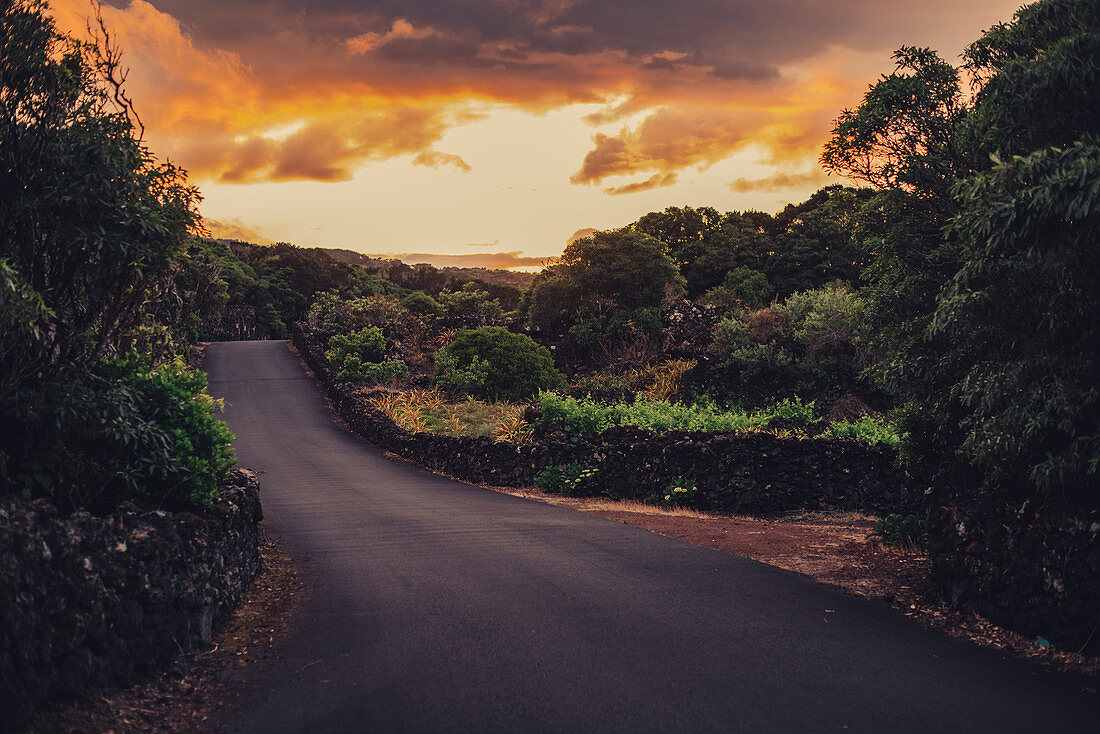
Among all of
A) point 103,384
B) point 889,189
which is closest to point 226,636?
point 103,384

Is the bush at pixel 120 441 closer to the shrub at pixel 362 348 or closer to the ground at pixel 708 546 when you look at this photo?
the ground at pixel 708 546

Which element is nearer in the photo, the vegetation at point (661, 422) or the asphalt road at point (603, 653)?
the asphalt road at point (603, 653)

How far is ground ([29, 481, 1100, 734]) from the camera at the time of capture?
5215 mm

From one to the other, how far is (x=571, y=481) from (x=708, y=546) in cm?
711

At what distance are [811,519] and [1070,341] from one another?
30.3 ft

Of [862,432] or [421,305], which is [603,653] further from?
[421,305]

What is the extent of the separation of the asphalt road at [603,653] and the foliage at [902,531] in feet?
7.58

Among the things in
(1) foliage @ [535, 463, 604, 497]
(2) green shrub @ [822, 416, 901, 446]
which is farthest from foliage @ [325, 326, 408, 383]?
(2) green shrub @ [822, 416, 901, 446]

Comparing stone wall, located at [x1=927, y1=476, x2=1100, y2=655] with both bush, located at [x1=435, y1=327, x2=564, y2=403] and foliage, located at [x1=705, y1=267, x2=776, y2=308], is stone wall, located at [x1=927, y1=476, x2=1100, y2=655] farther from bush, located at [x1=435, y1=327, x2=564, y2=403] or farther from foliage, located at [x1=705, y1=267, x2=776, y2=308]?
foliage, located at [x1=705, y1=267, x2=776, y2=308]

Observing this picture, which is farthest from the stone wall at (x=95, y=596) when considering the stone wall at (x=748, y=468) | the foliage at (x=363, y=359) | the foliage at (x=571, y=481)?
the foliage at (x=363, y=359)

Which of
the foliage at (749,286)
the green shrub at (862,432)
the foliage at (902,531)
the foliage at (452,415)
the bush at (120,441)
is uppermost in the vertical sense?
the foliage at (749,286)

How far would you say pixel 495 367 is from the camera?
29.0m

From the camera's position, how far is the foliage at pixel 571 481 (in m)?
A: 17.2

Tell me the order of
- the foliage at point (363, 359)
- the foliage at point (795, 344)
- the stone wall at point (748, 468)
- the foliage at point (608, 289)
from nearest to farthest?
the stone wall at point (748, 468), the foliage at point (795, 344), the foliage at point (363, 359), the foliage at point (608, 289)
